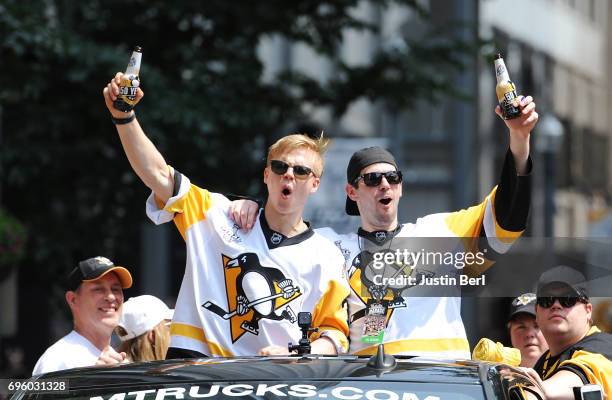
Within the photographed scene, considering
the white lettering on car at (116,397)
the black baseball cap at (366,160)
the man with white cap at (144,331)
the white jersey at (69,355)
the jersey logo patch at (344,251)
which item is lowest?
the white lettering on car at (116,397)

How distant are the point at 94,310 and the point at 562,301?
6.62 ft

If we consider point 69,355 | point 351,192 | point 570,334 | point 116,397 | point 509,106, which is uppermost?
point 509,106

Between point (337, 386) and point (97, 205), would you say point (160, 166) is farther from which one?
point (97, 205)

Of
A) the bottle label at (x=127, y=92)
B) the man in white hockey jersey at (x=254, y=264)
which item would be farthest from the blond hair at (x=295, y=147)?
the bottle label at (x=127, y=92)

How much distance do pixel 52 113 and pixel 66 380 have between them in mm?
8394

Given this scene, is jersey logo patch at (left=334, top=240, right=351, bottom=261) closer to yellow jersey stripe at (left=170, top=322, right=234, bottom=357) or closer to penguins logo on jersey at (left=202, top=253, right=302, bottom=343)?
penguins logo on jersey at (left=202, top=253, right=302, bottom=343)

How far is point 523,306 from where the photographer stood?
632 centimetres

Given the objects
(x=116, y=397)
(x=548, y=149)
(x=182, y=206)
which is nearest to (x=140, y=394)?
(x=116, y=397)

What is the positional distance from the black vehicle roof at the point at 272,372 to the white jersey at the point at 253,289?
2.99 ft

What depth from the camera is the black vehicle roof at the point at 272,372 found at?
411 centimetres

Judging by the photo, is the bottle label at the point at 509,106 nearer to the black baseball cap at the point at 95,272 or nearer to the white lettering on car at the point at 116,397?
the black baseball cap at the point at 95,272

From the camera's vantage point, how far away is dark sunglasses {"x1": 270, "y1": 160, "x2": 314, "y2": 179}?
5.50 meters

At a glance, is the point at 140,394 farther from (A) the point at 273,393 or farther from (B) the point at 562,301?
(B) the point at 562,301

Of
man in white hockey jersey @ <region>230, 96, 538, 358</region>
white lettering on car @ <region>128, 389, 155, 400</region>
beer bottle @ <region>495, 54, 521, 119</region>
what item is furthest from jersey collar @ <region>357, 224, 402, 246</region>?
white lettering on car @ <region>128, 389, 155, 400</region>
